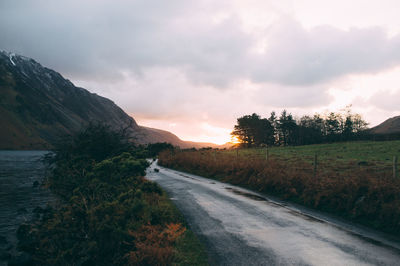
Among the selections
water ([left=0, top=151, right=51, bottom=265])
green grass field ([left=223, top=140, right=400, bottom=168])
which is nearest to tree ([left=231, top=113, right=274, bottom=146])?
green grass field ([left=223, top=140, right=400, bottom=168])

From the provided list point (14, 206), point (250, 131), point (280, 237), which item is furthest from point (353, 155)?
point (250, 131)

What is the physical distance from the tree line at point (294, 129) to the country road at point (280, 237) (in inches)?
3230

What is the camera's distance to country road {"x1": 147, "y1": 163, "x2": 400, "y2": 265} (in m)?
6.52

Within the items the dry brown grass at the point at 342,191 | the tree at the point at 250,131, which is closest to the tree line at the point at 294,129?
the tree at the point at 250,131

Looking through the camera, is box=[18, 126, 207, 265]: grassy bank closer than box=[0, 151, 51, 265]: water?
Yes

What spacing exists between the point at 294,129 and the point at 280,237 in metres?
95.5

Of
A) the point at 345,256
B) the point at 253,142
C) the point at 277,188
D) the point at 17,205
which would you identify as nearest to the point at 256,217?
the point at 345,256

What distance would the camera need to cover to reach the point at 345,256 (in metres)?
6.71

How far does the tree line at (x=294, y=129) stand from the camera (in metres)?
92.2

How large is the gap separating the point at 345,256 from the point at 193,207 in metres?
6.62

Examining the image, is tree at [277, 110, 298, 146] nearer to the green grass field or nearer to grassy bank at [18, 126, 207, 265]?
the green grass field

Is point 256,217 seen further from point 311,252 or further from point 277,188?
point 277,188

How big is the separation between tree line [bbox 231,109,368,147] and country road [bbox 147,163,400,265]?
82047 mm

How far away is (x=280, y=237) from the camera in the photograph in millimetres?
8086
